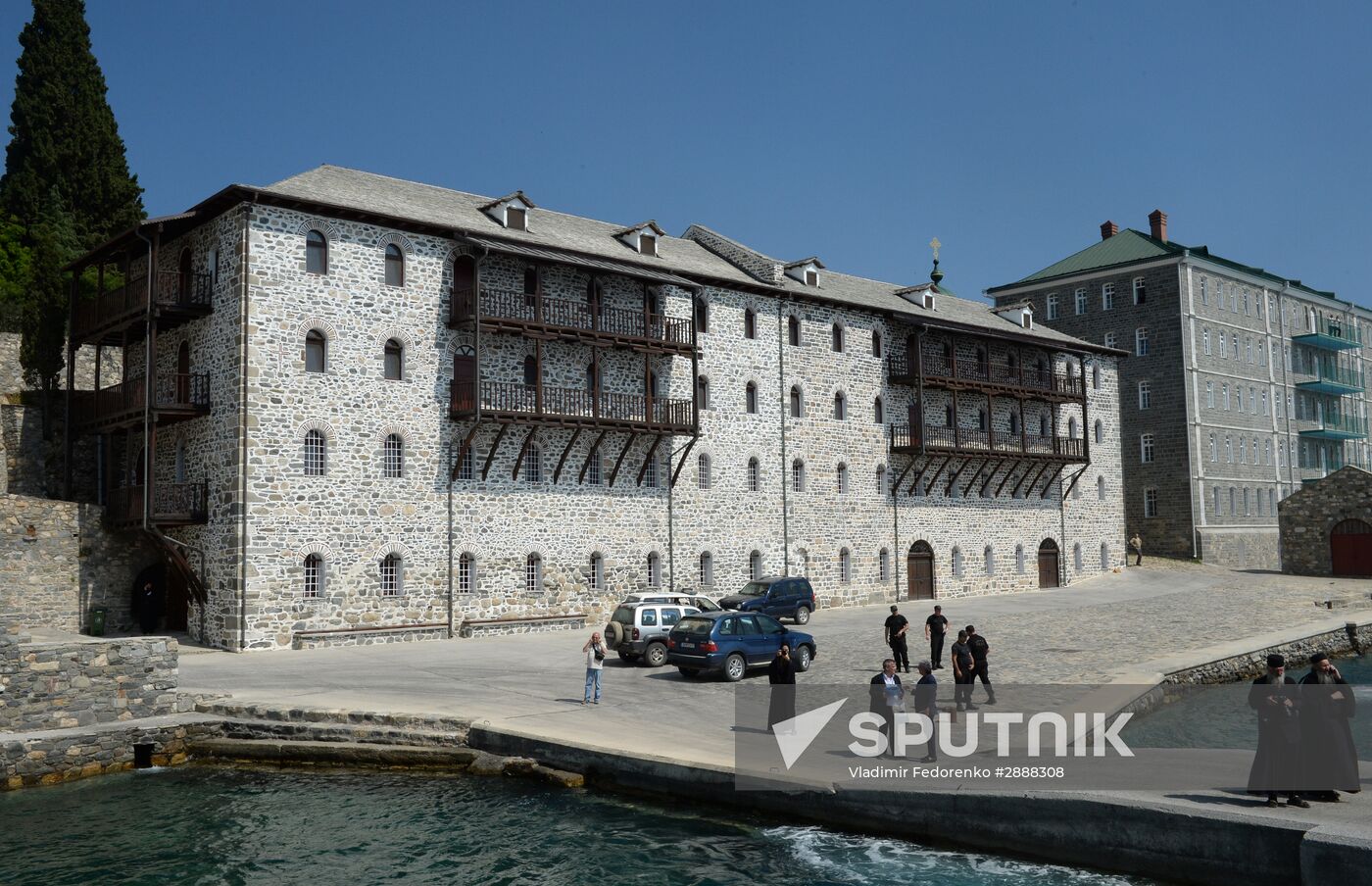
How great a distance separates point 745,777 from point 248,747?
30.8ft

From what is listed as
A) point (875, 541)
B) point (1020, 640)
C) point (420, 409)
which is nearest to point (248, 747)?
point (420, 409)

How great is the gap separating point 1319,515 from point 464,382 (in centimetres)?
4166

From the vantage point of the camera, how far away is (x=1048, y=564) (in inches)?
2024

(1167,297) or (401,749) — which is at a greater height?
(1167,297)

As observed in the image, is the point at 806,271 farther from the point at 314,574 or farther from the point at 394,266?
the point at 314,574

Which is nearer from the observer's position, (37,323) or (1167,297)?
(37,323)

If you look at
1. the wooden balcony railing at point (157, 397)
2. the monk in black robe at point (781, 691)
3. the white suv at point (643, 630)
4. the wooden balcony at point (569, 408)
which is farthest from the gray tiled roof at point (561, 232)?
the monk in black robe at point (781, 691)

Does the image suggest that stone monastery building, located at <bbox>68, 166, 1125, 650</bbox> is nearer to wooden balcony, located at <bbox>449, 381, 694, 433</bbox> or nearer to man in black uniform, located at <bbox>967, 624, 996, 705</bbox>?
wooden balcony, located at <bbox>449, 381, 694, 433</bbox>

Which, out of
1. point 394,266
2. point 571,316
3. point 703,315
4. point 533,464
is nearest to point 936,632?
point 533,464

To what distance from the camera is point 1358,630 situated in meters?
34.3

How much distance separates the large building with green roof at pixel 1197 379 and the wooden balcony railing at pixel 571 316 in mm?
25172

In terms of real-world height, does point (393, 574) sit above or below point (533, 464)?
below

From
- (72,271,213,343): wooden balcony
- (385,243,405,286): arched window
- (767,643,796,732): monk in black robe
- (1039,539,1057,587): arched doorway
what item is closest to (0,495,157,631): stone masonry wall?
(72,271,213,343): wooden balcony

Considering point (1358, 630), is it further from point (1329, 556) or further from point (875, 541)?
point (1329, 556)
